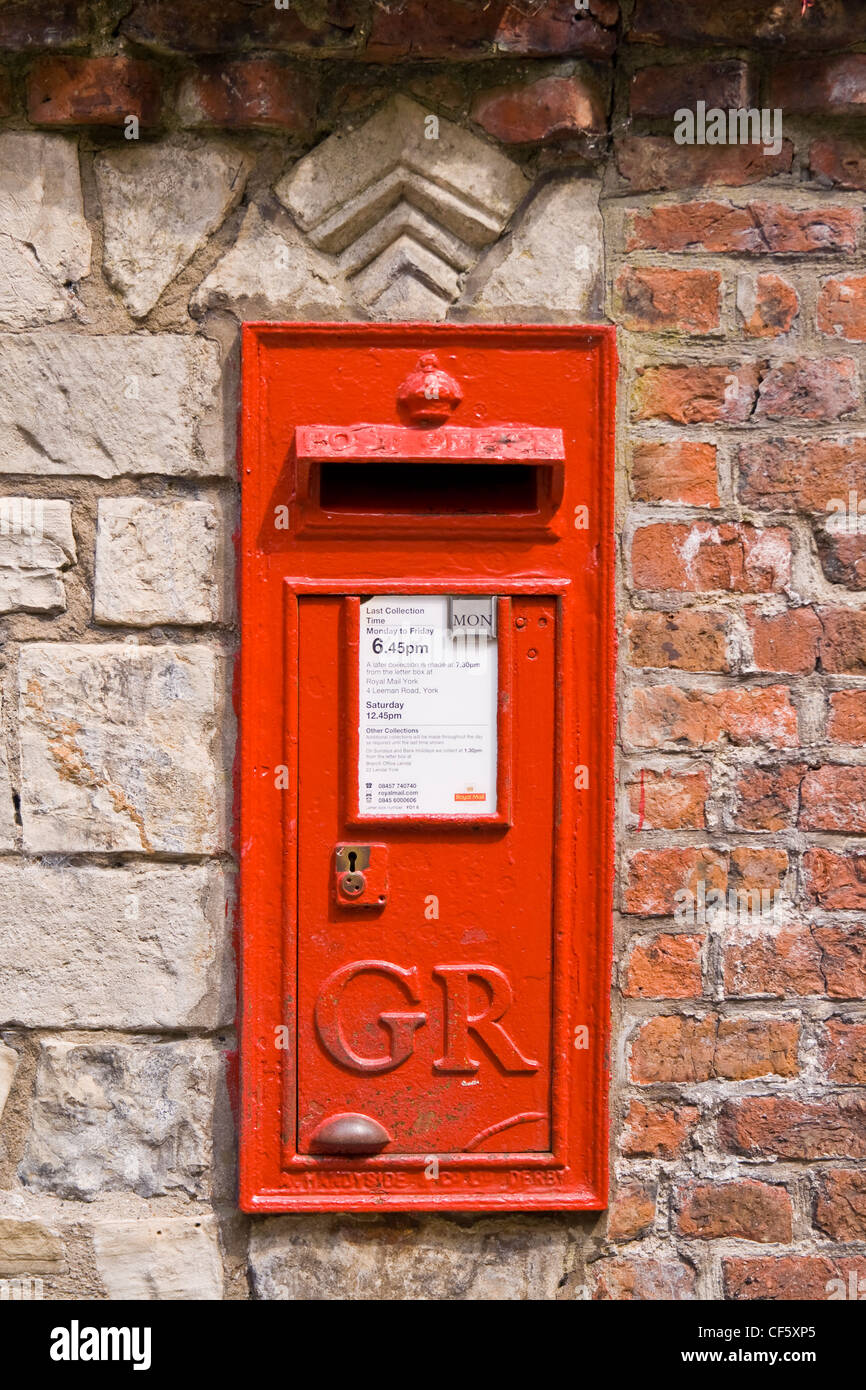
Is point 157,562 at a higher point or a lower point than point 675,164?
lower

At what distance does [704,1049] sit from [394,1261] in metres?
0.62

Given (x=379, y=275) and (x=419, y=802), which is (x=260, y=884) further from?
(x=379, y=275)

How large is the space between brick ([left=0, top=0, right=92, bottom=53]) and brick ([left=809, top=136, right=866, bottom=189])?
119cm

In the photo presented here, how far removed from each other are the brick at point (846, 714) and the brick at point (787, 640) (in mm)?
71

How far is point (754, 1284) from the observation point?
5.92 ft

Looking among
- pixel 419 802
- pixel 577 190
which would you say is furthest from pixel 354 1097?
pixel 577 190

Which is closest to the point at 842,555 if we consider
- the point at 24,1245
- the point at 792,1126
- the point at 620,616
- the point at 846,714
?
the point at 846,714

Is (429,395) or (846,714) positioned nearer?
(429,395)

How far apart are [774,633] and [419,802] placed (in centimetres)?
65

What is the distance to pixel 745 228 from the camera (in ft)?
5.82

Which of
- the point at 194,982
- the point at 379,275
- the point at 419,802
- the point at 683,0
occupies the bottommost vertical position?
the point at 194,982

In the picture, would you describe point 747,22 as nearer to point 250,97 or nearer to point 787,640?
point 250,97

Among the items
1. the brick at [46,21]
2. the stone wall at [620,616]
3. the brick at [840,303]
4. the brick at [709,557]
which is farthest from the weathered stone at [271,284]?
the brick at [840,303]

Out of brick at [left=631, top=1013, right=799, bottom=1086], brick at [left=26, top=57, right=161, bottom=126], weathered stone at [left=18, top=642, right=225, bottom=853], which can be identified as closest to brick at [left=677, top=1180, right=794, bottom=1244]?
brick at [left=631, top=1013, right=799, bottom=1086]
